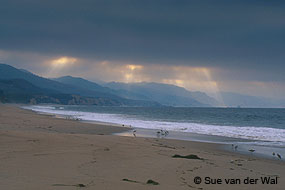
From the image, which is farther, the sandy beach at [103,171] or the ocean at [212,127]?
the ocean at [212,127]

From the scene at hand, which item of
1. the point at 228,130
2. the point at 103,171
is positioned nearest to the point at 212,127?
the point at 228,130

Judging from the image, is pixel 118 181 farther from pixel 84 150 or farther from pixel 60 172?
pixel 84 150

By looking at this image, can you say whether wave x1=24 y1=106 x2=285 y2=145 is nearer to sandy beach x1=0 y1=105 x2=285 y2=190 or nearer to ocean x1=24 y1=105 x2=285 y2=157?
ocean x1=24 y1=105 x2=285 y2=157

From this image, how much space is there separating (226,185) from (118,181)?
120 inches

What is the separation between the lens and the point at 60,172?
321 inches

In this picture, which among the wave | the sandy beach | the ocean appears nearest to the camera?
the sandy beach

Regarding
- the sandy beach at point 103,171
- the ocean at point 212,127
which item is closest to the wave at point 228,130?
the ocean at point 212,127

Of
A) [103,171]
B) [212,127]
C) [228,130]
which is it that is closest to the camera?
[103,171]

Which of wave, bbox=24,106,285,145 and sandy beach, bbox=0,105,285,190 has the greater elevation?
wave, bbox=24,106,285,145

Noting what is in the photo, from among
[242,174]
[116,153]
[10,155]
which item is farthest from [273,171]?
[10,155]

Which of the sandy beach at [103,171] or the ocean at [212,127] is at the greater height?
the ocean at [212,127]

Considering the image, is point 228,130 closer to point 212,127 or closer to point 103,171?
point 212,127

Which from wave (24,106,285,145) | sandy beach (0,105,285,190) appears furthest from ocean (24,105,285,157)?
sandy beach (0,105,285,190)

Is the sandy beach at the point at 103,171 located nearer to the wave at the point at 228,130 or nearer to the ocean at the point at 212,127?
the ocean at the point at 212,127
